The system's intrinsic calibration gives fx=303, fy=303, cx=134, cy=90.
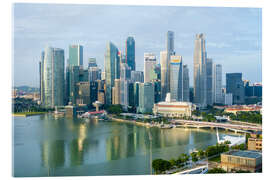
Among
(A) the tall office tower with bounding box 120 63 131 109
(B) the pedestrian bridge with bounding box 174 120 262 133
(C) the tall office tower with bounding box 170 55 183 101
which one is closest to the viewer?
(B) the pedestrian bridge with bounding box 174 120 262 133

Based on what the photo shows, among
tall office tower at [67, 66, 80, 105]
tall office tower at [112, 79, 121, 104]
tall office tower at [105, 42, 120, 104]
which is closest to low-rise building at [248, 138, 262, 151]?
tall office tower at [112, 79, 121, 104]

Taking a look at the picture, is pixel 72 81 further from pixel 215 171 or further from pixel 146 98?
pixel 215 171

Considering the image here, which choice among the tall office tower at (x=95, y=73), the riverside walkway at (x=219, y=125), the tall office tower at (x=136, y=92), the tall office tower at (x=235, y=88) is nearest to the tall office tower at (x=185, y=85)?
the tall office tower at (x=235, y=88)

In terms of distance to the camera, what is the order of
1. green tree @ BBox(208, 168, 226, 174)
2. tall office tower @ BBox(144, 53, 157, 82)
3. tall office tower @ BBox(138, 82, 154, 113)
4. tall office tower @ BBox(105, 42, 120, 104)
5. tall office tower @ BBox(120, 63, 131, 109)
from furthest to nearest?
tall office tower @ BBox(105, 42, 120, 104)
tall office tower @ BBox(144, 53, 157, 82)
tall office tower @ BBox(120, 63, 131, 109)
tall office tower @ BBox(138, 82, 154, 113)
green tree @ BBox(208, 168, 226, 174)

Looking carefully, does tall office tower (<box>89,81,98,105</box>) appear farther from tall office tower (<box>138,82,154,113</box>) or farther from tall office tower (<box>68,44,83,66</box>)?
tall office tower (<box>138,82,154,113</box>)

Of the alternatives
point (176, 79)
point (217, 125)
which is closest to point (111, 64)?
point (176, 79)

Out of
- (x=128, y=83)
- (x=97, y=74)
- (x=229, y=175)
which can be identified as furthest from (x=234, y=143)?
(x=97, y=74)
